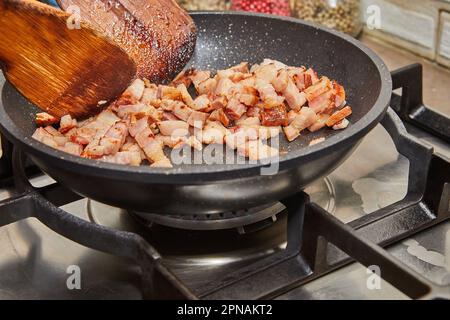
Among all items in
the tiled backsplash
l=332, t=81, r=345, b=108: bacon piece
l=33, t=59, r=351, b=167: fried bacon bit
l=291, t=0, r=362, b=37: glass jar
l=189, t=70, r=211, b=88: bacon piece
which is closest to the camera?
l=33, t=59, r=351, b=167: fried bacon bit

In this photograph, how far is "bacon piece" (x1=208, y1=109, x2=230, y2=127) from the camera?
1.04 m

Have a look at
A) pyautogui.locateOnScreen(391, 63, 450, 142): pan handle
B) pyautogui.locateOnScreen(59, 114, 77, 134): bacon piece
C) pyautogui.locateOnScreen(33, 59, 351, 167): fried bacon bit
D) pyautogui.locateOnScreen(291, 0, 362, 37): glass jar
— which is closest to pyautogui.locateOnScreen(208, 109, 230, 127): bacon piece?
pyautogui.locateOnScreen(33, 59, 351, 167): fried bacon bit

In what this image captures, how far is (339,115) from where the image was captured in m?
1.01

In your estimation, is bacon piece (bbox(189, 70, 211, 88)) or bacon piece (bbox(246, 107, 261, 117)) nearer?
bacon piece (bbox(246, 107, 261, 117))

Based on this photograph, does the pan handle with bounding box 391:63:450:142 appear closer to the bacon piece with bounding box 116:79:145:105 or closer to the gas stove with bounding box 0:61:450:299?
the gas stove with bounding box 0:61:450:299

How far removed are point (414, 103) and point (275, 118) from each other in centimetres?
31

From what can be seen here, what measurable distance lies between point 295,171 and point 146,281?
0.69 feet

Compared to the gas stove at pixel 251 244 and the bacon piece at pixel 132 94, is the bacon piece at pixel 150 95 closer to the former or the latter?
the bacon piece at pixel 132 94

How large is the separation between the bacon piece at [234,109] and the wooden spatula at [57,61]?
0.50 feet

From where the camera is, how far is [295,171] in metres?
0.79

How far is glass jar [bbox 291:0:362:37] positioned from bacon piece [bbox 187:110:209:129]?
0.62m

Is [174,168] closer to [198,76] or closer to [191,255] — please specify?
[191,255]
